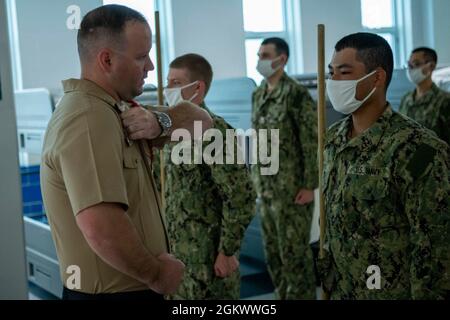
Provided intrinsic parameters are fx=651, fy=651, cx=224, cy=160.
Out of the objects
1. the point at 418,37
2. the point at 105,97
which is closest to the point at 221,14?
the point at 418,37

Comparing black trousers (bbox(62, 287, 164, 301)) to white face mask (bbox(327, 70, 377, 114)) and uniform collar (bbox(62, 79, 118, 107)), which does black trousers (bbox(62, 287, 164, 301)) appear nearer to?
uniform collar (bbox(62, 79, 118, 107))

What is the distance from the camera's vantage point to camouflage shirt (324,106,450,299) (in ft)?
5.64

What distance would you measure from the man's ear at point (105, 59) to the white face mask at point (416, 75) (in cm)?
311

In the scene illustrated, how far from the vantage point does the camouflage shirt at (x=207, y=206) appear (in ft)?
8.57

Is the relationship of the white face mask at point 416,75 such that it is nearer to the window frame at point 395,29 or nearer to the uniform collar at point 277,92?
the window frame at point 395,29

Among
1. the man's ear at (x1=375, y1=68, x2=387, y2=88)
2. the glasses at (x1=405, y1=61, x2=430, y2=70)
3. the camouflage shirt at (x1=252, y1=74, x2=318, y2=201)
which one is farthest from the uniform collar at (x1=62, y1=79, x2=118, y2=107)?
the glasses at (x1=405, y1=61, x2=430, y2=70)

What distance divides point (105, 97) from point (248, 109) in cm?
286

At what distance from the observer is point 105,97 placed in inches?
59.9

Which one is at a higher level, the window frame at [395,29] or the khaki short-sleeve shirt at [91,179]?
the window frame at [395,29]

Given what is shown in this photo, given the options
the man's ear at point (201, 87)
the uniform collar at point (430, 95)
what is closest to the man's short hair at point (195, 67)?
the man's ear at point (201, 87)

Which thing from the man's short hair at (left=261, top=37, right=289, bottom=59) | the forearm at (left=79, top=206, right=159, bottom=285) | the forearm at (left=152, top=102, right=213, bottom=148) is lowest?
the forearm at (left=79, top=206, right=159, bottom=285)

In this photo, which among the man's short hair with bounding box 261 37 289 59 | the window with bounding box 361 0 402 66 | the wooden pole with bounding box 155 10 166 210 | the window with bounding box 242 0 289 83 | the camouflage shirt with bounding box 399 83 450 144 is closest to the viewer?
the wooden pole with bounding box 155 10 166 210

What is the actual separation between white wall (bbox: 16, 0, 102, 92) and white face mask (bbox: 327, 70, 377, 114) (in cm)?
133
